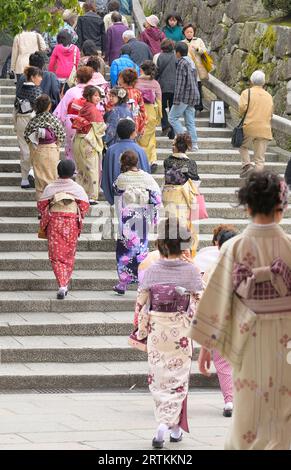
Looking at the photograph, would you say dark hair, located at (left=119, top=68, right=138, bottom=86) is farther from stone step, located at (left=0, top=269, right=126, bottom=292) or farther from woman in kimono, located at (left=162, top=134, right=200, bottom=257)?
stone step, located at (left=0, top=269, right=126, bottom=292)

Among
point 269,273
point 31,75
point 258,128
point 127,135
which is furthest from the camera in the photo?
point 258,128

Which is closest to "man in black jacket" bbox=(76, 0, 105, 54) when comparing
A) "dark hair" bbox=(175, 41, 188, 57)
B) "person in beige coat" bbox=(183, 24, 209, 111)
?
"person in beige coat" bbox=(183, 24, 209, 111)

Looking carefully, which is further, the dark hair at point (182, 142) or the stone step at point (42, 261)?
the stone step at point (42, 261)

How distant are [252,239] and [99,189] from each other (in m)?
10.2

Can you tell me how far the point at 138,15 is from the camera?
1081 inches

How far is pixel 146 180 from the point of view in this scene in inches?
583

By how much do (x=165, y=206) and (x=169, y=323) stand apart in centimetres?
488

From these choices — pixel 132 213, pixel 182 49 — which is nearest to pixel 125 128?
pixel 132 213

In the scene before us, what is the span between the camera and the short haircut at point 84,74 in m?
17.9

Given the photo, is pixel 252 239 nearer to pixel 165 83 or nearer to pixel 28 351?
pixel 28 351

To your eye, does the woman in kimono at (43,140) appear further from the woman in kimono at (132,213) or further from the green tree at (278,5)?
the green tree at (278,5)

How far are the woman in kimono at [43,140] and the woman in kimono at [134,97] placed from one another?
3.76 ft

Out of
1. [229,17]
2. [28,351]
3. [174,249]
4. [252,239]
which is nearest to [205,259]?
[174,249]

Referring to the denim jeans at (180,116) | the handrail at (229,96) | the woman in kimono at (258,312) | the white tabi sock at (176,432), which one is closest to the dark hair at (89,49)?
the denim jeans at (180,116)
